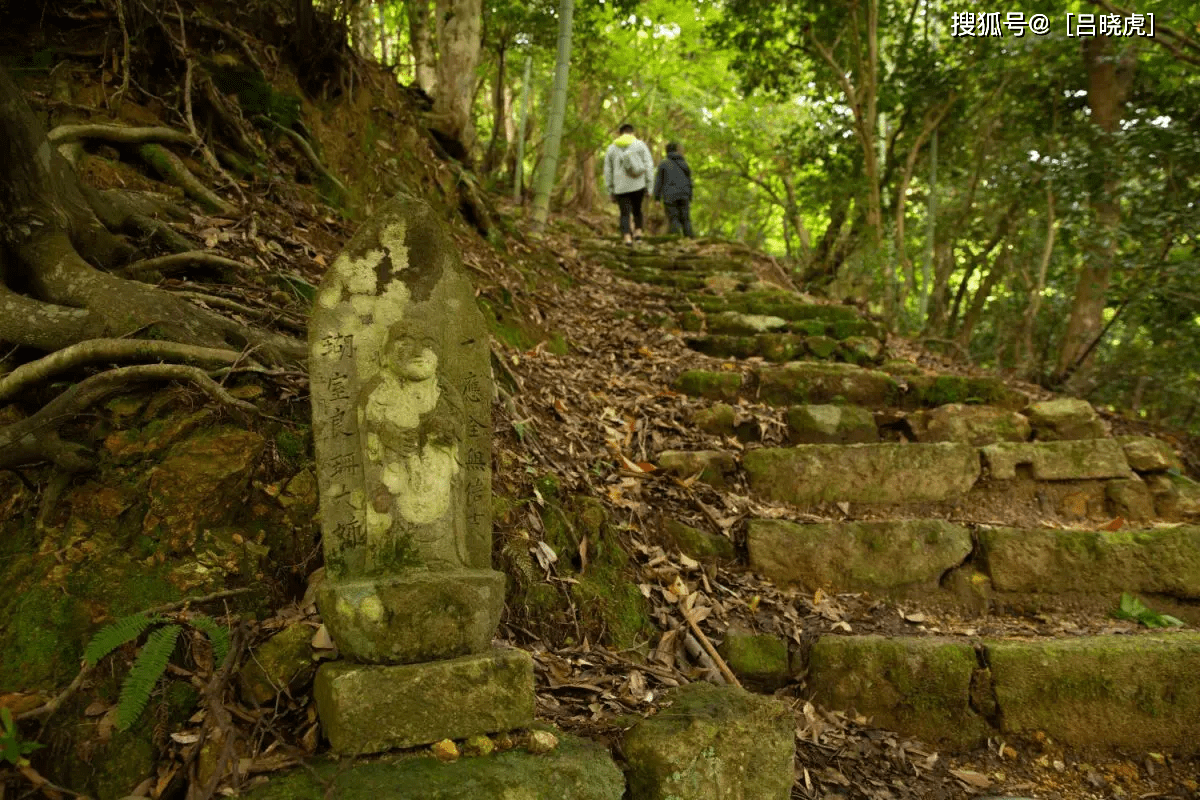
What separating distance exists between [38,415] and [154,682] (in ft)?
3.57

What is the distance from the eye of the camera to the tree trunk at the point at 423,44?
341 inches

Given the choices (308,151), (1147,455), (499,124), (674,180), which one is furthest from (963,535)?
(499,124)

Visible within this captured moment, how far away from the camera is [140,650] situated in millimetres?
1929

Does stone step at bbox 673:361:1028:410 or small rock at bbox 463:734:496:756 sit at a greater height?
stone step at bbox 673:361:1028:410

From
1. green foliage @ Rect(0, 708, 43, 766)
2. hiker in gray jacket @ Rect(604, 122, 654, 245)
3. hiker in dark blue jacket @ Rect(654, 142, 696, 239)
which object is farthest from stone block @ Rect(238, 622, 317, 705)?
hiker in dark blue jacket @ Rect(654, 142, 696, 239)

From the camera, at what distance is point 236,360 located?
2.59 m

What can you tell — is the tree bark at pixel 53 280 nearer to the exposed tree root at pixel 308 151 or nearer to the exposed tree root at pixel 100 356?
the exposed tree root at pixel 100 356

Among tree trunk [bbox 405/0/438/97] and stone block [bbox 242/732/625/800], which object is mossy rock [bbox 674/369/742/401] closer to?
stone block [bbox 242/732/625/800]

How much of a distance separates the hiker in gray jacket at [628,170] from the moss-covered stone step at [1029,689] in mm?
8915

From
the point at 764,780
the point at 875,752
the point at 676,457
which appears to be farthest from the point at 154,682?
the point at 676,457

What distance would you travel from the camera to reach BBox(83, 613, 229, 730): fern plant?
5.85 feet

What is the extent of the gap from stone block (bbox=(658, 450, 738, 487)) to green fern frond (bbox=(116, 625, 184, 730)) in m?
3.00

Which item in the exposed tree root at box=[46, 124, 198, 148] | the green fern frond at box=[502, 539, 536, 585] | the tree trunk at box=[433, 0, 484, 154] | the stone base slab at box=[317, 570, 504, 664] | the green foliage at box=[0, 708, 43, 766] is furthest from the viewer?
the tree trunk at box=[433, 0, 484, 154]

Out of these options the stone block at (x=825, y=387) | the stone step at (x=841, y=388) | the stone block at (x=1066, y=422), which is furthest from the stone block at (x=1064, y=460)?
the stone block at (x=825, y=387)
